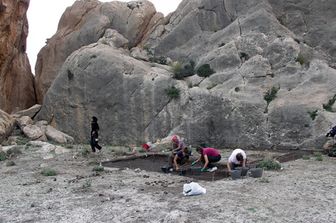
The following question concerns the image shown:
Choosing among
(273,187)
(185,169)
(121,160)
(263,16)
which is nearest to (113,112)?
(121,160)

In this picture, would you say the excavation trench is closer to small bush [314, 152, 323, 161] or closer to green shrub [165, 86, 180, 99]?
small bush [314, 152, 323, 161]

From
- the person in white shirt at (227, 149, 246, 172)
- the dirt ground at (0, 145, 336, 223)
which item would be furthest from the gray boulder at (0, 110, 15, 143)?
the person in white shirt at (227, 149, 246, 172)

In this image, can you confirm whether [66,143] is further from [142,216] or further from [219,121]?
[142,216]

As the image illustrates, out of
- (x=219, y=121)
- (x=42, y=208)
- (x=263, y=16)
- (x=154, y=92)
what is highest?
(x=263, y=16)

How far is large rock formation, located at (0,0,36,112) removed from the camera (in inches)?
1794

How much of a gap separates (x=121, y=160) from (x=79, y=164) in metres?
2.65

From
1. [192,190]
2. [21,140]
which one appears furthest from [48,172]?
[21,140]

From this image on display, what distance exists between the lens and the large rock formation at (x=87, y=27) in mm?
50375

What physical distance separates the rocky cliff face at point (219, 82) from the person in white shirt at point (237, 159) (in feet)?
36.6

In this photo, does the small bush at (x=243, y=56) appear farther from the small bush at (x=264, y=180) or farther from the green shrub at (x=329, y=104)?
the small bush at (x=264, y=180)

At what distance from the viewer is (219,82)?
37062mm

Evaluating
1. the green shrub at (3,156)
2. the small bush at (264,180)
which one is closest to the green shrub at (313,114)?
the small bush at (264,180)

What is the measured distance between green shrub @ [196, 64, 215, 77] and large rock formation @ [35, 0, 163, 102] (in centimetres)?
1278

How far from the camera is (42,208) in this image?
49.4ft
